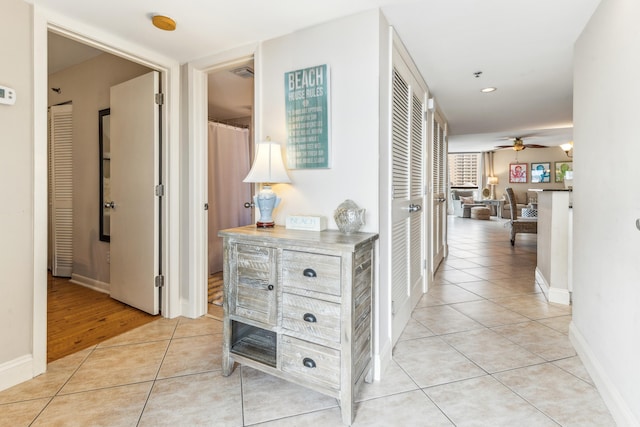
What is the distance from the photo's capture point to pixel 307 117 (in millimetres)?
1955

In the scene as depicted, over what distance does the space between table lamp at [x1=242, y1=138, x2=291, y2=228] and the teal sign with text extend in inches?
4.2

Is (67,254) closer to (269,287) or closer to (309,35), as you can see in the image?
(269,287)

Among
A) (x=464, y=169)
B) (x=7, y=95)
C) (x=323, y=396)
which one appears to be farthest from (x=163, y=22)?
(x=464, y=169)

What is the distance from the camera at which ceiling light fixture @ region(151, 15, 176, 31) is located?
76.2 inches

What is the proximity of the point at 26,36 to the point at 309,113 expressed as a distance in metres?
1.61

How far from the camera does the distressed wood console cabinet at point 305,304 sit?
1.48m

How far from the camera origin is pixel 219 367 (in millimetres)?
1930

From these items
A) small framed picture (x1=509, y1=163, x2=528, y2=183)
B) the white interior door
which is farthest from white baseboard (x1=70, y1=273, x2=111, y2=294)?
small framed picture (x1=509, y1=163, x2=528, y2=183)

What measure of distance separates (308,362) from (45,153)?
1897 mm

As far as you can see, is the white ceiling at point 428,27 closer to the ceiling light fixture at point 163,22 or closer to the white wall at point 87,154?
the ceiling light fixture at point 163,22

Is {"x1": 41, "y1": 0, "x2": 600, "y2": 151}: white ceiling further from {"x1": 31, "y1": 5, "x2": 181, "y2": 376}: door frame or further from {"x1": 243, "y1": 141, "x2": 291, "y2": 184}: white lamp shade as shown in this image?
{"x1": 243, "y1": 141, "x2": 291, "y2": 184}: white lamp shade

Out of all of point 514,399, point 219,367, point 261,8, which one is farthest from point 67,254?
point 514,399

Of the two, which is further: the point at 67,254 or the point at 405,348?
the point at 67,254

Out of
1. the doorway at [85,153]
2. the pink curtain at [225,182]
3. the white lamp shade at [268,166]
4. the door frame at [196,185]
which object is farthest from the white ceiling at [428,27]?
the pink curtain at [225,182]
